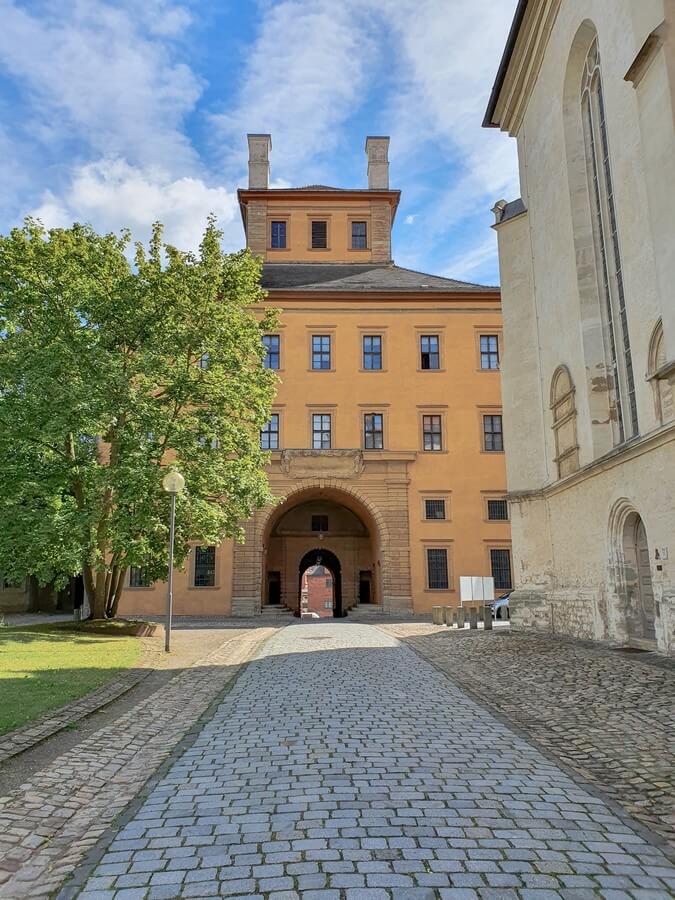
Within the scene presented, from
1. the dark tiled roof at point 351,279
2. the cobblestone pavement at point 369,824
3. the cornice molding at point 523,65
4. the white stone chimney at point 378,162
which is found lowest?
the cobblestone pavement at point 369,824

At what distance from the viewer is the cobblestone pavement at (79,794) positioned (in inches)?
149

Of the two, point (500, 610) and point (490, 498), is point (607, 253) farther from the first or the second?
point (490, 498)

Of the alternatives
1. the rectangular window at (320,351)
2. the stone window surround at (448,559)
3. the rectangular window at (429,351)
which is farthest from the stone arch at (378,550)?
the rectangular window at (429,351)

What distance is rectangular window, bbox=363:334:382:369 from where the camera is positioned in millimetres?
36219

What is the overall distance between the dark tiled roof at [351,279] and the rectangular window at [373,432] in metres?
6.65

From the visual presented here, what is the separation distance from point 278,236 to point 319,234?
2.40 metres

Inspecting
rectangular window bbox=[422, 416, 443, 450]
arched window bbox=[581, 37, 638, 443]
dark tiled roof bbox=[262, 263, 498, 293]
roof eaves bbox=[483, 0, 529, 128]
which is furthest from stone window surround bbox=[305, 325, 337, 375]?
arched window bbox=[581, 37, 638, 443]

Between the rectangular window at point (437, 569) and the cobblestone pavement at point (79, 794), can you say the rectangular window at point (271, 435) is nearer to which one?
the rectangular window at point (437, 569)

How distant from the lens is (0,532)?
17594mm

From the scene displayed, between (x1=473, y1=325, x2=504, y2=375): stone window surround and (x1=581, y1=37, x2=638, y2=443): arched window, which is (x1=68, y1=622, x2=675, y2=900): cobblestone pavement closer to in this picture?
(x1=581, y1=37, x2=638, y2=443): arched window

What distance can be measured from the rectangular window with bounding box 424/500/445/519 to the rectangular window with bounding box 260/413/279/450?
25.8 feet

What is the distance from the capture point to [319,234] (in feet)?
137

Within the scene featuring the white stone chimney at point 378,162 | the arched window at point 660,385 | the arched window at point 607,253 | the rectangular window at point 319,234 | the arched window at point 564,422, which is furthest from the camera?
the white stone chimney at point 378,162

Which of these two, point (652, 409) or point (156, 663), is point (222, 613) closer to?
point (156, 663)
